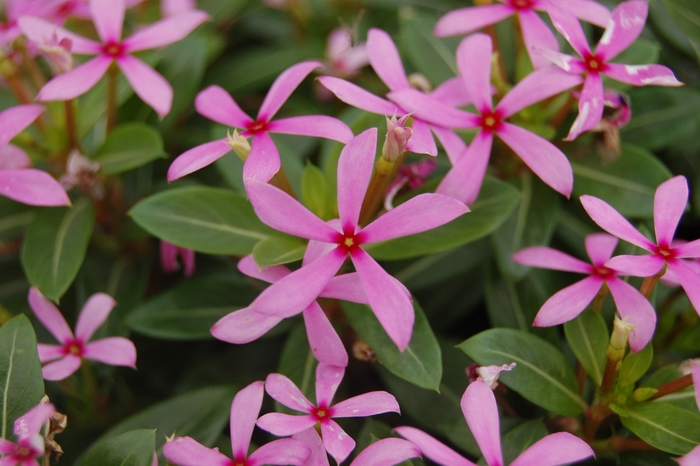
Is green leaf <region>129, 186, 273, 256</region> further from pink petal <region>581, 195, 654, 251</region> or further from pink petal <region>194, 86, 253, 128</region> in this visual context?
pink petal <region>581, 195, 654, 251</region>

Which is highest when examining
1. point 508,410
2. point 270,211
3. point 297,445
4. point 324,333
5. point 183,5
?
point 183,5

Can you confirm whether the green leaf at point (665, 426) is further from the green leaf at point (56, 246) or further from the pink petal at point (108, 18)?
the pink petal at point (108, 18)

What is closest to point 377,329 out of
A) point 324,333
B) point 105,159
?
point 324,333

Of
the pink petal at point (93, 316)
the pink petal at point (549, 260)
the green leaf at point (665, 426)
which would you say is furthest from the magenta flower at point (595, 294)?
the pink petal at point (93, 316)

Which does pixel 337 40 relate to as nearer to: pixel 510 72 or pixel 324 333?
pixel 510 72

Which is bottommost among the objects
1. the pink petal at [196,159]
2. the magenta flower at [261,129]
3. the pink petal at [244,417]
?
the pink petal at [244,417]

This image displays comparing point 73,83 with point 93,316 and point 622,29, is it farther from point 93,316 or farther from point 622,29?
point 622,29

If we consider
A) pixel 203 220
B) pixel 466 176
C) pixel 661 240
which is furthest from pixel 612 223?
pixel 203 220
